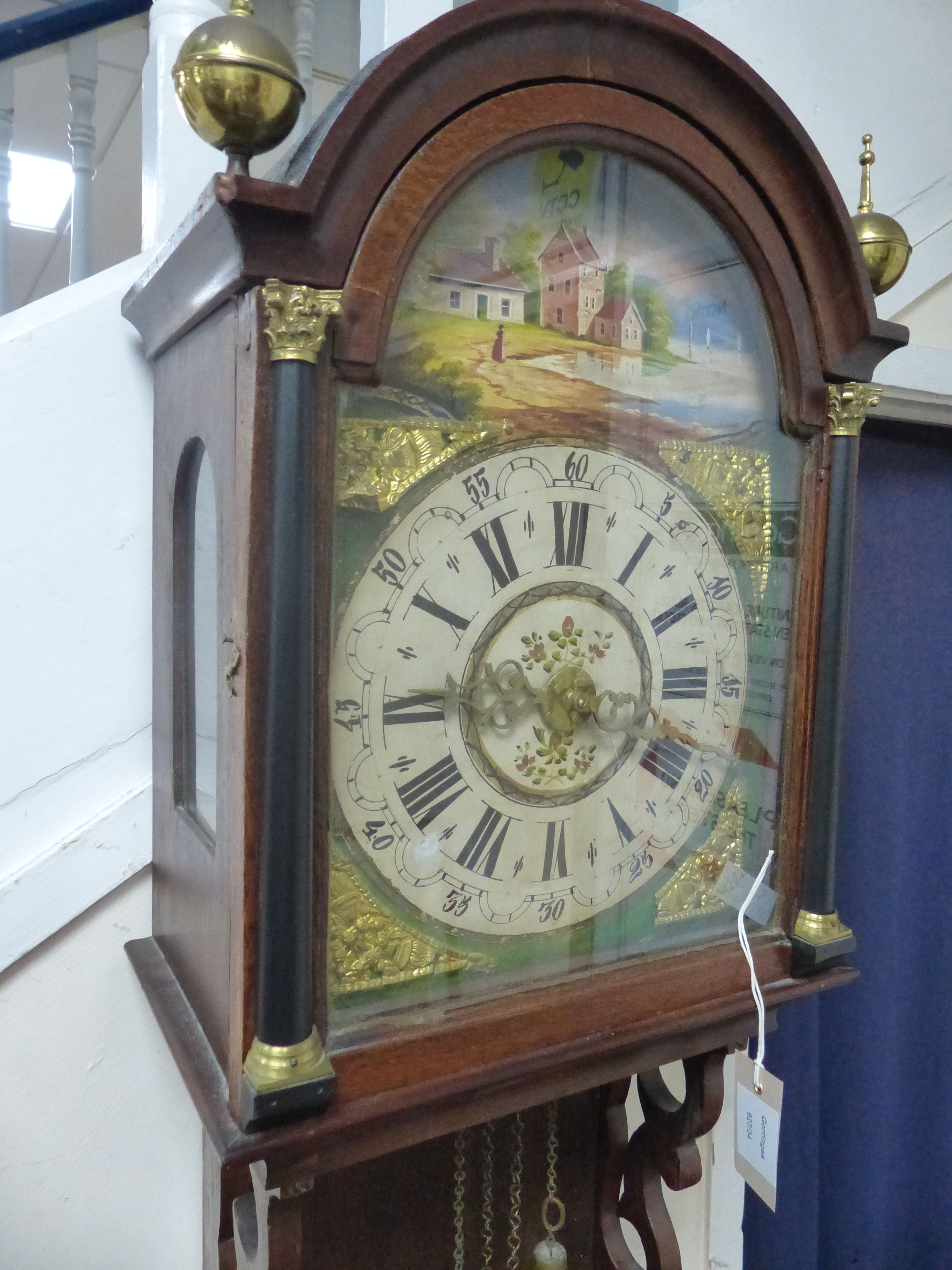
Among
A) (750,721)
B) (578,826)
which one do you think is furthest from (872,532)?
(578,826)

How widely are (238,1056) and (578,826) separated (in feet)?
0.92

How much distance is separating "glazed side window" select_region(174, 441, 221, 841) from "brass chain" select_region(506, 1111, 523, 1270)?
0.47m

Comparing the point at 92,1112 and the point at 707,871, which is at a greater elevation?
the point at 707,871

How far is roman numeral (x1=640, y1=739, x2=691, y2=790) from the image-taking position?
72cm

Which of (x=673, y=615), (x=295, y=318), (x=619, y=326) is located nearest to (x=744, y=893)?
(x=673, y=615)

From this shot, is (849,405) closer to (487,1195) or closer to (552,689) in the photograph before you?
(552,689)

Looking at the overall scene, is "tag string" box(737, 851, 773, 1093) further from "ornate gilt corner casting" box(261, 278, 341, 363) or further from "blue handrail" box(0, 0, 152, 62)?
"blue handrail" box(0, 0, 152, 62)

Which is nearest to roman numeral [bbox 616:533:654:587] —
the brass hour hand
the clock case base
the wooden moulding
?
the brass hour hand

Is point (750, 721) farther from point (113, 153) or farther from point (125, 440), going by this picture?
point (113, 153)

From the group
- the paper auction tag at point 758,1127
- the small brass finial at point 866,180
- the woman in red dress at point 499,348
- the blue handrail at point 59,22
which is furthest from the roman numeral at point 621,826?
the blue handrail at point 59,22

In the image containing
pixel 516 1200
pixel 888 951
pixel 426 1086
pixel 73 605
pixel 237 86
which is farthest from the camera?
pixel 888 951

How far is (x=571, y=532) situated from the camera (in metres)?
0.66

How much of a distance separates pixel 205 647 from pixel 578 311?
1.21 feet

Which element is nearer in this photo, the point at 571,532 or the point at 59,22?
the point at 571,532
